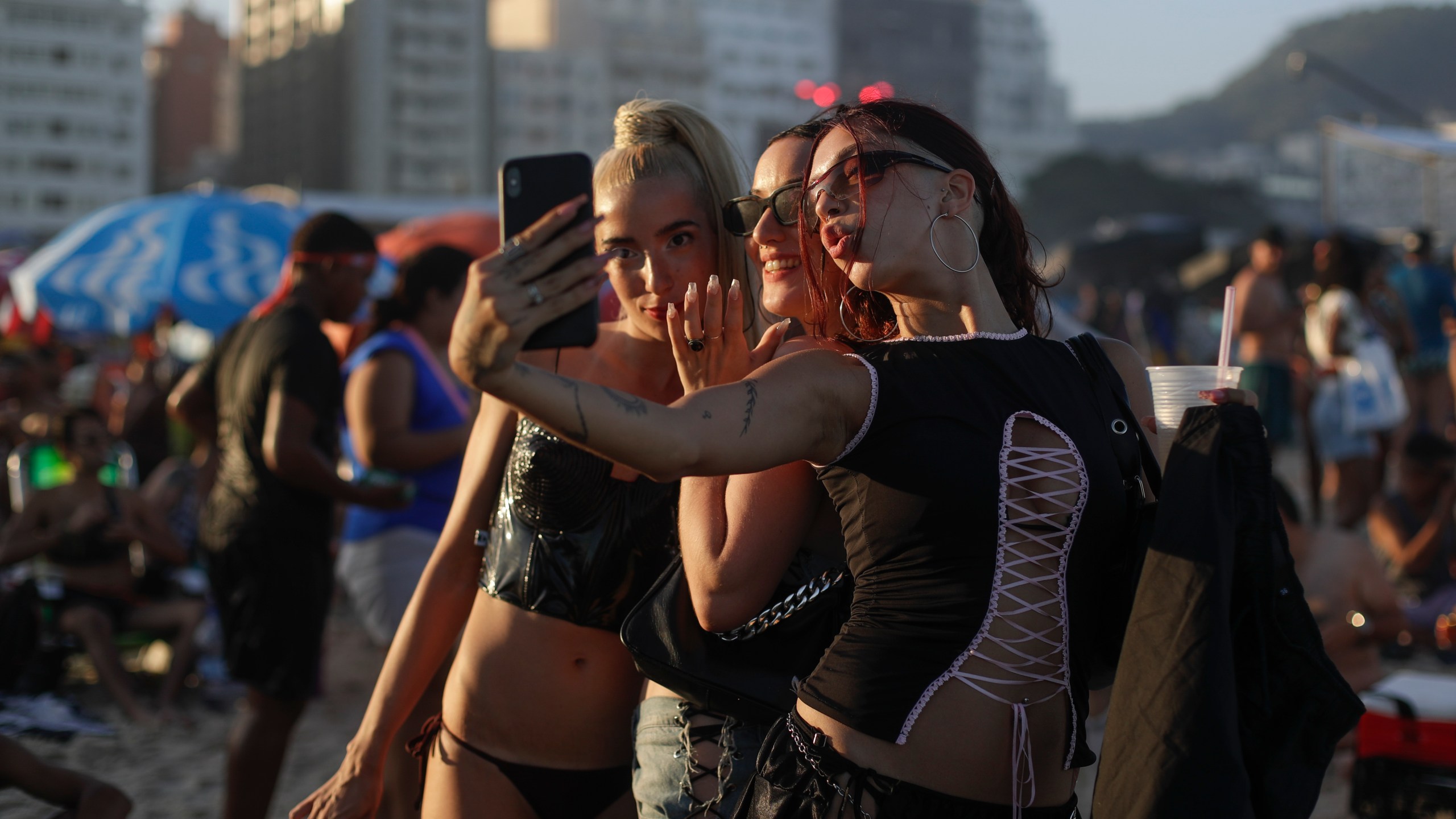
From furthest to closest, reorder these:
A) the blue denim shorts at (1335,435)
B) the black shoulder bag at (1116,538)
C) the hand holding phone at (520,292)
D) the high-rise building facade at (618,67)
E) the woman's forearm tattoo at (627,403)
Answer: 1. the high-rise building facade at (618,67)
2. the blue denim shorts at (1335,435)
3. the black shoulder bag at (1116,538)
4. the woman's forearm tattoo at (627,403)
5. the hand holding phone at (520,292)

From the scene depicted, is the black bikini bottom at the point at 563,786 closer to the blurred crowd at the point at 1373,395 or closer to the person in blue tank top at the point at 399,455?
the person in blue tank top at the point at 399,455

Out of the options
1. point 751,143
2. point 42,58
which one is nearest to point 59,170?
point 42,58

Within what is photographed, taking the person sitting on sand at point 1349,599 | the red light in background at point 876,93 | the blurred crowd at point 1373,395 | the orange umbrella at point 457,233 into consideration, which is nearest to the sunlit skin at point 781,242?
the red light in background at point 876,93

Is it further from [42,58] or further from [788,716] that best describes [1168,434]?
[42,58]

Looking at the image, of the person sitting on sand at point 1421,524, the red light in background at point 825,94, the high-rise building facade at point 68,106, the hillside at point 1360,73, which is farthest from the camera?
the hillside at point 1360,73

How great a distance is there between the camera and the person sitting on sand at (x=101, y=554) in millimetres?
6031

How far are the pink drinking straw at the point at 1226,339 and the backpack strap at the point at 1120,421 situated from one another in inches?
5.9

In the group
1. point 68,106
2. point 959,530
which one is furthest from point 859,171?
point 68,106

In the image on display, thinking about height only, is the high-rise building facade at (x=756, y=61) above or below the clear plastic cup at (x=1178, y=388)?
above

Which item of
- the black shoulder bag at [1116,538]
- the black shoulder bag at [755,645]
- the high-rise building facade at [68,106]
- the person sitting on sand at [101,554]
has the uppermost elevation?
the high-rise building facade at [68,106]

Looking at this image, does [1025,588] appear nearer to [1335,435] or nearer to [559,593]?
[559,593]

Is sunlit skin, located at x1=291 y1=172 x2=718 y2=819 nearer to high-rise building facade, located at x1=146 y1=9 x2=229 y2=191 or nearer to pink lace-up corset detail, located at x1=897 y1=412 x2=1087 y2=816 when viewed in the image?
pink lace-up corset detail, located at x1=897 y1=412 x2=1087 y2=816

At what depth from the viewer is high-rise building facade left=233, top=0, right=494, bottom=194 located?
87062 mm

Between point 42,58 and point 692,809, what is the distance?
112m
